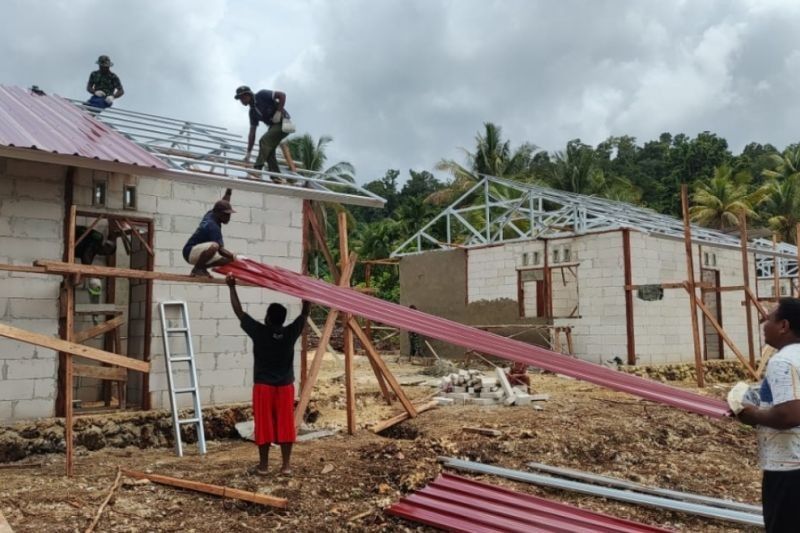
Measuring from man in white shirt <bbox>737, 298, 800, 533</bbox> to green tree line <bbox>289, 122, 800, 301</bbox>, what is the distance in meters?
21.4

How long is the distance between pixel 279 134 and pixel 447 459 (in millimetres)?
5000

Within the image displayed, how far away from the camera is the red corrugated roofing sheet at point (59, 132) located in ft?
20.9

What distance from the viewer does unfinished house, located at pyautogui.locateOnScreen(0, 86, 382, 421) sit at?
652cm

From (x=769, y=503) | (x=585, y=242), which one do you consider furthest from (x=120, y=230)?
(x=585, y=242)

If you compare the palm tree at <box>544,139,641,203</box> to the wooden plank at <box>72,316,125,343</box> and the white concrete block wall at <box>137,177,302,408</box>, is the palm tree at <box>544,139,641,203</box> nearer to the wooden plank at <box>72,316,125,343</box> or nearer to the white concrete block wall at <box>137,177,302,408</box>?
the white concrete block wall at <box>137,177,302,408</box>

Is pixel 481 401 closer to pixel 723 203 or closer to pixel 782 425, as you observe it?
pixel 782 425

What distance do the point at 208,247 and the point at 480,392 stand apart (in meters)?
5.85

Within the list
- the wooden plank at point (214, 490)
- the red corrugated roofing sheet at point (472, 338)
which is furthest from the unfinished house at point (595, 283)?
the wooden plank at point (214, 490)

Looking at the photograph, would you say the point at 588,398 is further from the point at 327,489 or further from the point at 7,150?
the point at 7,150

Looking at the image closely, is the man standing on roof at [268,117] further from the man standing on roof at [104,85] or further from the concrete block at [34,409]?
the concrete block at [34,409]

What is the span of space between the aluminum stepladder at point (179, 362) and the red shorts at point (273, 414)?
6.02 feet

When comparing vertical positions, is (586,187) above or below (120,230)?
above

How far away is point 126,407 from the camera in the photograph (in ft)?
24.9

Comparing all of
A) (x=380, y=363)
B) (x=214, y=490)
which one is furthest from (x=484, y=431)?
(x=214, y=490)
